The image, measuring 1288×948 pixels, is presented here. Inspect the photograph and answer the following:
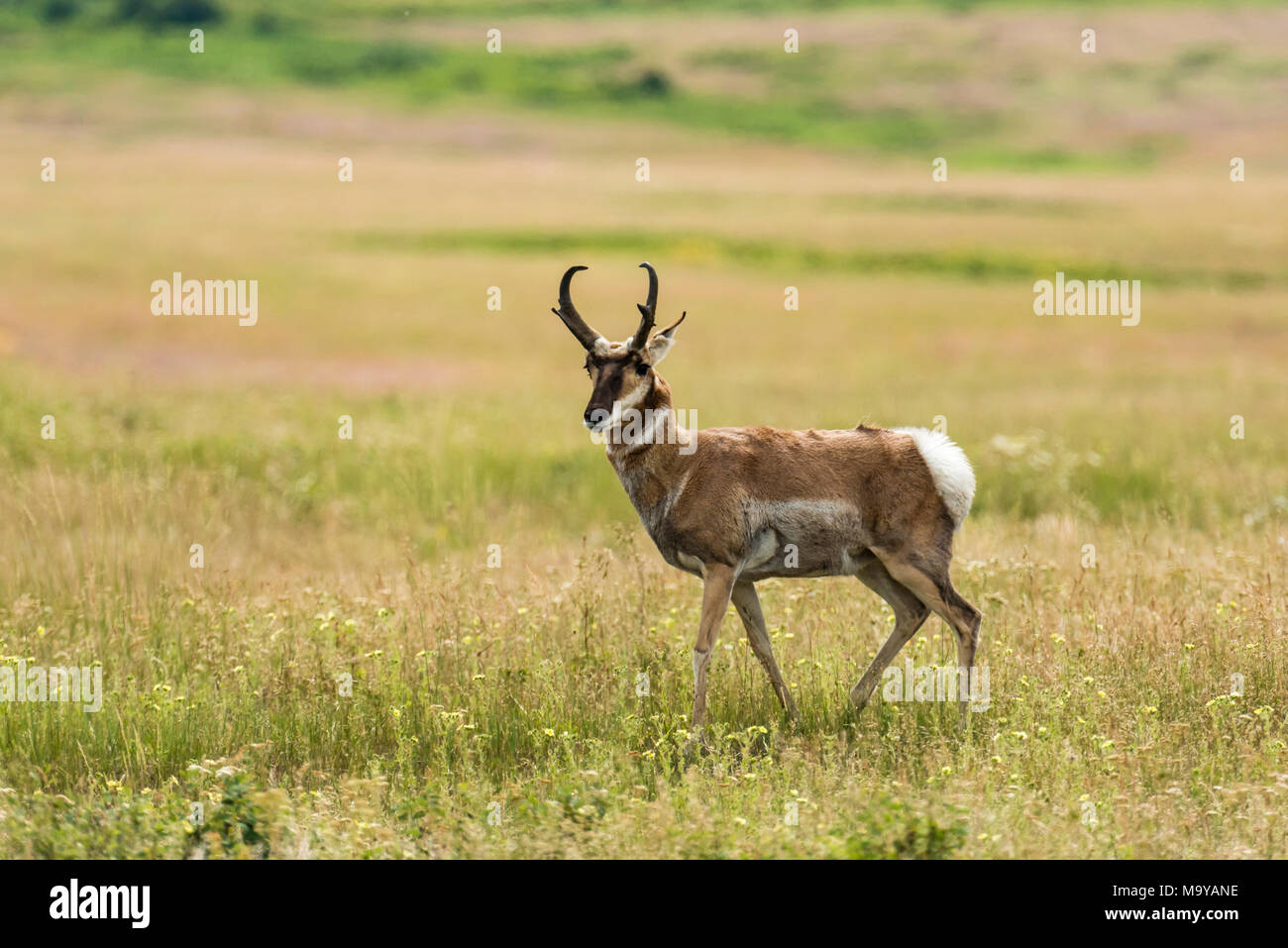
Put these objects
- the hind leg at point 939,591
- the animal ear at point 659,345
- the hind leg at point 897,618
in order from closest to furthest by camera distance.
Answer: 1. the animal ear at point 659,345
2. the hind leg at point 939,591
3. the hind leg at point 897,618

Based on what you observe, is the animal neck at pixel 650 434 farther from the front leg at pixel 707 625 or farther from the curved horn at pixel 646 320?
the front leg at pixel 707 625

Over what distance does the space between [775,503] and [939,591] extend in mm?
1265

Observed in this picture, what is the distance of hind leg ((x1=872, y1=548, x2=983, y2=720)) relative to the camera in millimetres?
9719

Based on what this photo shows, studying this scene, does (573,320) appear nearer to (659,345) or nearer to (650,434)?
(659,345)

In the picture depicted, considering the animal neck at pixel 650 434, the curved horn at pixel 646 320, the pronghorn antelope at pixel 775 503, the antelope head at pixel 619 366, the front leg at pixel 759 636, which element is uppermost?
the curved horn at pixel 646 320

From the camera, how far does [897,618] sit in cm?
1015

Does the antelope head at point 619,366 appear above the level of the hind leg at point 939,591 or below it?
above

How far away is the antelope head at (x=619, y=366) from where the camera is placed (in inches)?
358

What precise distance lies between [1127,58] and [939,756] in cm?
14189

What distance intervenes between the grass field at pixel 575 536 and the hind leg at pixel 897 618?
0.17 m

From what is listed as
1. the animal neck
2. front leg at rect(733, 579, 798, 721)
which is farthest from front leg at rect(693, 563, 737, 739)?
the animal neck

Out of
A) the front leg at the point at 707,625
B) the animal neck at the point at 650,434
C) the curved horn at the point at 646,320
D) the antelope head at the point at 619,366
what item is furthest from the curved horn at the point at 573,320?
the front leg at the point at 707,625

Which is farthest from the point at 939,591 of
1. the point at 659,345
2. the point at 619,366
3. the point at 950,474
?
the point at 619,366
